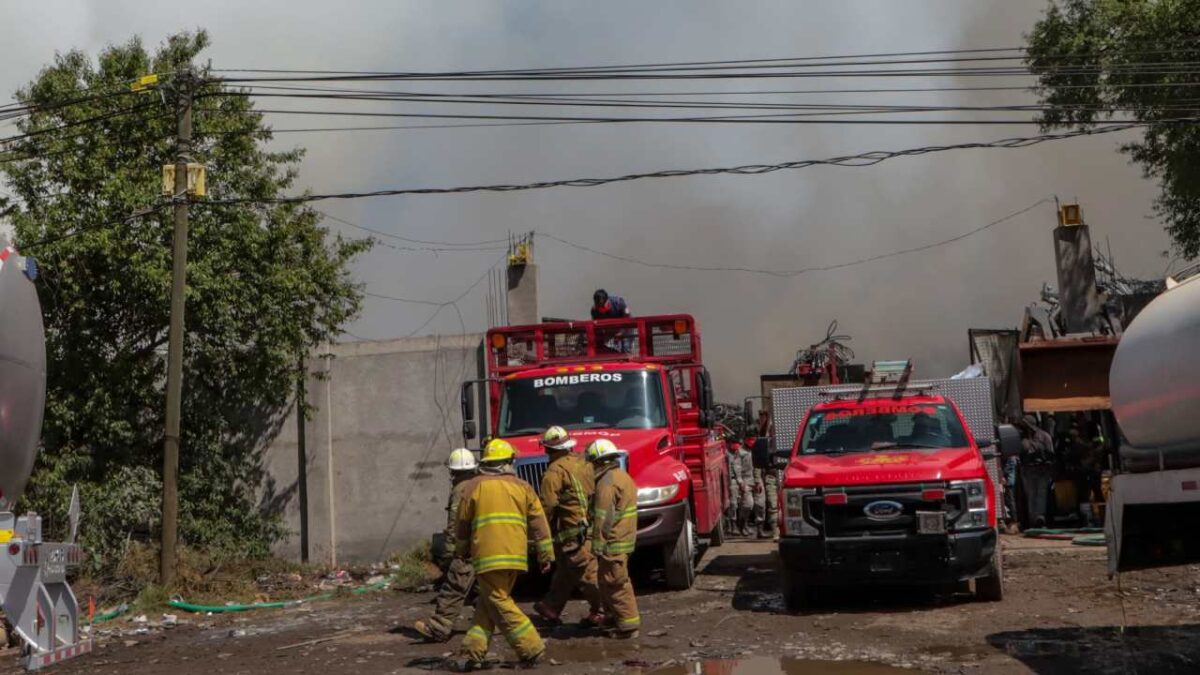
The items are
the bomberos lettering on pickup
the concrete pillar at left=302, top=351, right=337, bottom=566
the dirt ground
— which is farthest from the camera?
the concrete pillar at left=302, top=351, right=337, bottom=566

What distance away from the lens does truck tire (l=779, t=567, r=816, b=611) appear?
10836 millimetres

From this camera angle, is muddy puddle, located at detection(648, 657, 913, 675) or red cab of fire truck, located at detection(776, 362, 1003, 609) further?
red cab of fire truck, located at detection(776, 362, 1003, 609)

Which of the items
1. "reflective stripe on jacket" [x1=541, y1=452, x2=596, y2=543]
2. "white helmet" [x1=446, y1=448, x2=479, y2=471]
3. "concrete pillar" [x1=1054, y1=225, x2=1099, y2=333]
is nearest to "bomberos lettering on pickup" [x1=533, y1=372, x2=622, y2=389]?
"reflective stripe on jacket" [x1=541, y1=452, x2=596, y2=543]

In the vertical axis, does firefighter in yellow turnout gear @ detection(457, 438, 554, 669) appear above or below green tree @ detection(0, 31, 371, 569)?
below

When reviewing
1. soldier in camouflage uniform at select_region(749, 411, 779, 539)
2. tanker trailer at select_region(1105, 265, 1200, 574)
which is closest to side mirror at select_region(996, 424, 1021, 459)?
tanker trailer at select_region(1105, 265, 1200, 574)

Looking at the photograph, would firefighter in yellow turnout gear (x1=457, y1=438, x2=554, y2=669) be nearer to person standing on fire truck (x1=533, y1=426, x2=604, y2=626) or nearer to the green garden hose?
person standing on fire truck (x1=533, y1=426, x2=604, y2=626)

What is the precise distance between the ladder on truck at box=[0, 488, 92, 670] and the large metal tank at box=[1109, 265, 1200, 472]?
23.4 ft

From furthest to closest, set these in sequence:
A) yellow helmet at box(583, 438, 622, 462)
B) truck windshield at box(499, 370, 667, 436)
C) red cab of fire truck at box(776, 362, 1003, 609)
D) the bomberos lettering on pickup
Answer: the bomberos lettering on pickup
truck windshield at box(499, 370, 667, 436)
yellow helmet at box(583, 438, 622, 462)
red cab of fire truck at box(776, 362, 1003, 609)

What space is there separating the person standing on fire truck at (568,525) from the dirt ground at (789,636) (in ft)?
0.99

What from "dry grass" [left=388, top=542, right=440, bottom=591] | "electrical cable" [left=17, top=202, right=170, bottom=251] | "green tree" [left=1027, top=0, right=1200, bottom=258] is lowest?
"dry grass" [left=388, top=542, right=440, bottom=591]

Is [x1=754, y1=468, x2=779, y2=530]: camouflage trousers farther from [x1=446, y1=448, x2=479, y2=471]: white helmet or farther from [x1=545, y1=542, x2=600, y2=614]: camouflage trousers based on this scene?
[x1=446, y1=448, x2=479, y2=471]: white helmet

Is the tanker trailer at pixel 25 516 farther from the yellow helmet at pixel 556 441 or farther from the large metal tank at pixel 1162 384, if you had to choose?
the large metal tank at pixel 1162 384

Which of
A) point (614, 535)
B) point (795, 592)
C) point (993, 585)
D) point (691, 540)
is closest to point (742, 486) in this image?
point (691, 540)

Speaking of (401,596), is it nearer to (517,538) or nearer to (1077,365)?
(517,538)
